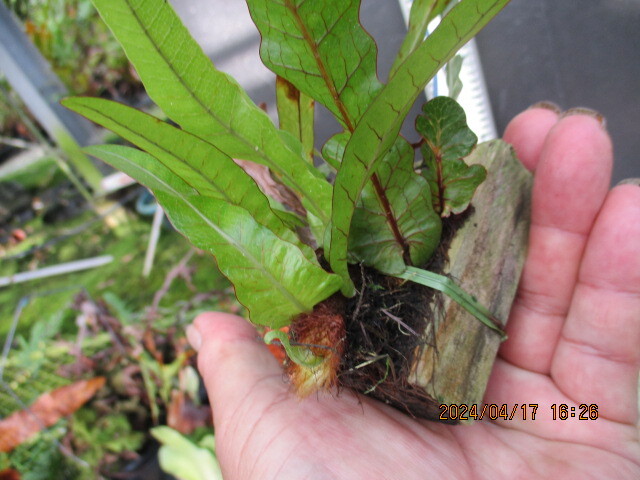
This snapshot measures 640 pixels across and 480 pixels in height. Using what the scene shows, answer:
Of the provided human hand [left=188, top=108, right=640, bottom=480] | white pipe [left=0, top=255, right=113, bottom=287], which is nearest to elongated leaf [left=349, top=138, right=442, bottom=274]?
human hand [left=188, top=108, right=640, bottom=480]

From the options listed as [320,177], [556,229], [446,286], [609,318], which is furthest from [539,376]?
[320,177]

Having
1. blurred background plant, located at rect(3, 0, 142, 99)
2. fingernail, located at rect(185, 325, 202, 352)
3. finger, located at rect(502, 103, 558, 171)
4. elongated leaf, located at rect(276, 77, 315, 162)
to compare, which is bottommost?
fingernail, located at rect(185, 325, 202, 352)

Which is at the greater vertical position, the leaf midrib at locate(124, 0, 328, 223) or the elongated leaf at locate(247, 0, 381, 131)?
the elongated leaf at locate(247, 0, 381, 131)

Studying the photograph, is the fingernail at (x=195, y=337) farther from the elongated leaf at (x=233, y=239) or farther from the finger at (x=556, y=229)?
the finger at (x=556, y=229)

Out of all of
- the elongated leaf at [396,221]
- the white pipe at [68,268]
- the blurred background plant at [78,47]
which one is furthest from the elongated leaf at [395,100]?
the blurred background plant at [78,47]

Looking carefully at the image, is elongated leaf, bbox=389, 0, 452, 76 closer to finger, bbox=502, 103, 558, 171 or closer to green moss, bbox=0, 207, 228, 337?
finger, bbox=502, 103, 558, 171

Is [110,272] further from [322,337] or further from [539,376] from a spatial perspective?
[539,376]
